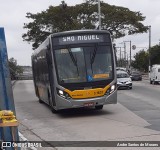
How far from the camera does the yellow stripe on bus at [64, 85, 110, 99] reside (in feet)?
49.4

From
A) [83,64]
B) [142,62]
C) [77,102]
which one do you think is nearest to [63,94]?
[77,102]

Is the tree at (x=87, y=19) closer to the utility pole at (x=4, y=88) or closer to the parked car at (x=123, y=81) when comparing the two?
the parked car at (x=123, y=81)

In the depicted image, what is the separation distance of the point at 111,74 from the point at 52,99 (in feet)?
8.14

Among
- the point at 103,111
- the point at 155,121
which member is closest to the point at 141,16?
the point at 103,111

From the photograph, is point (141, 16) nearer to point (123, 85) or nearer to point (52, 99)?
point (123, 85)

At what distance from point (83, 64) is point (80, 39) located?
3.49 feet

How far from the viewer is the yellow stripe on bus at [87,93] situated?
15.0 meters

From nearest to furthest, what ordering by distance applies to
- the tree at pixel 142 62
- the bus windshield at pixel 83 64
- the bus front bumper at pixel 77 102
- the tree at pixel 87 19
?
the bus front bumper at pixel 77 102, the bus windshield at pixel 83 64, the tree at pixel 87 19, the tree at pixel 142 62

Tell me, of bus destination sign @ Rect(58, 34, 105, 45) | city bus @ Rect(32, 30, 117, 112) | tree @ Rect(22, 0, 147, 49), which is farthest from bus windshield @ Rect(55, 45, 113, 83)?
tree @ Rect(22, 0, 147, 49)

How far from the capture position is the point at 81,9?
45.8 m

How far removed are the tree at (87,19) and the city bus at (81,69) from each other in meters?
28.3

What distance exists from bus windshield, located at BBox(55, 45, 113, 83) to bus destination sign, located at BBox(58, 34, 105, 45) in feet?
0.89

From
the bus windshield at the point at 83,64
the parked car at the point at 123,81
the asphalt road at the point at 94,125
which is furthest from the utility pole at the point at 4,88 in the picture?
the parked car at the point at 123,81

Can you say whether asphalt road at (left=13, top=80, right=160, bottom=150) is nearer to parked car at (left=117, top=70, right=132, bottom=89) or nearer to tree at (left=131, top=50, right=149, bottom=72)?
parked car at (left=117, top=70, right=132, bottom=89)
